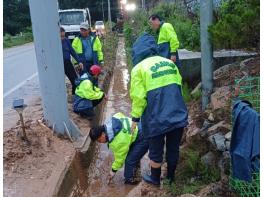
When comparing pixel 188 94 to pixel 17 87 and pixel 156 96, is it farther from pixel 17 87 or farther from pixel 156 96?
pixel 17 87

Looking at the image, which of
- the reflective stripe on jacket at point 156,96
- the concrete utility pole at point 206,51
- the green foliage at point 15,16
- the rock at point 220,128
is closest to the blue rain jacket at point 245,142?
the reflective stripe on jacket at point 156,96

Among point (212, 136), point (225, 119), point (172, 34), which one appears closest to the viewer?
point (212, 136)

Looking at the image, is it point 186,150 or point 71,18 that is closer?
point 186,150

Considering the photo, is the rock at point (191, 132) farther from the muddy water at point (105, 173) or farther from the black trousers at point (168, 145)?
the muddy water at point (105, 173)

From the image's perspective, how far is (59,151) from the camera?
5.70 meters

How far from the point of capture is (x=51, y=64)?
19.3ft

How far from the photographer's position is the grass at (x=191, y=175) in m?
4.46

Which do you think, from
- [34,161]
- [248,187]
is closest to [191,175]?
[248,187]

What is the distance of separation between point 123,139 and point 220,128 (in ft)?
3.82

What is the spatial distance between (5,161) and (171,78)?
2.34 meters

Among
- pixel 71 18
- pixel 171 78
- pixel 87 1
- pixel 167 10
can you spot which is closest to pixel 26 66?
pixel 167 10

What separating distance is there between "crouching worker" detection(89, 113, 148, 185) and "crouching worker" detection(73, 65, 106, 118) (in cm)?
207

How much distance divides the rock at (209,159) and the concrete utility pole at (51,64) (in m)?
2.23

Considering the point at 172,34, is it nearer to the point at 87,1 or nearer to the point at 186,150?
the point at 186,150
